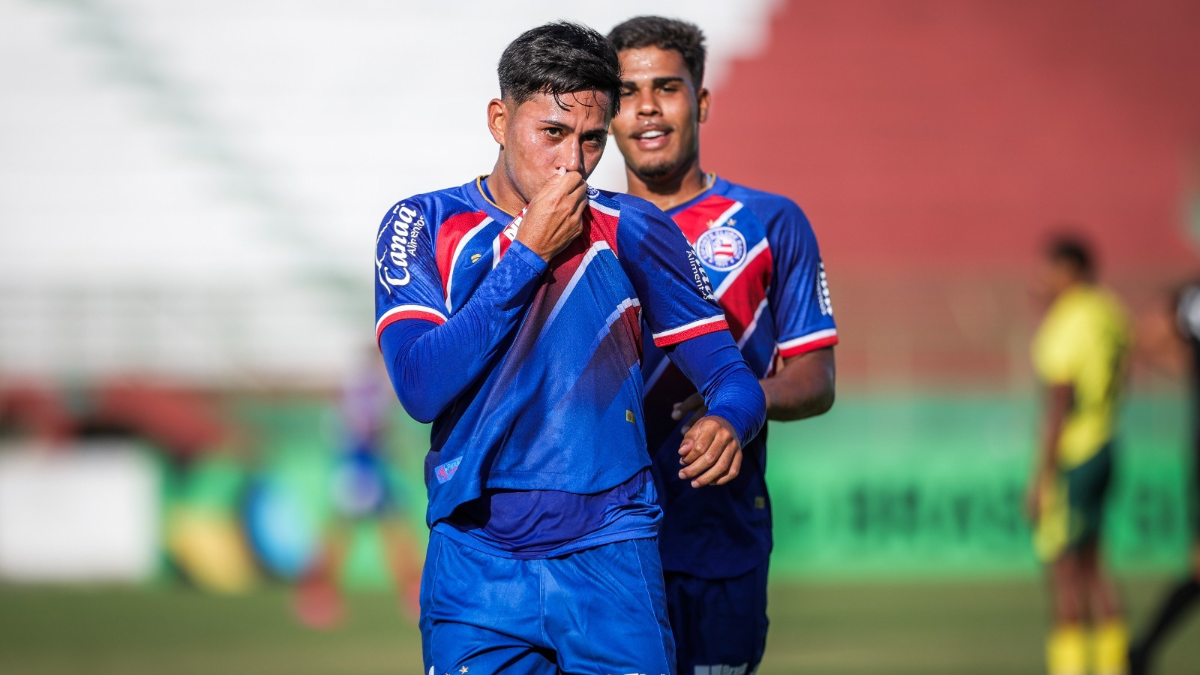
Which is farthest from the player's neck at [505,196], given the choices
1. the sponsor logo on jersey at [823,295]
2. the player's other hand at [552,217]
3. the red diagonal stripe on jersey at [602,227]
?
the sponsor logo on jersey at [823,295]

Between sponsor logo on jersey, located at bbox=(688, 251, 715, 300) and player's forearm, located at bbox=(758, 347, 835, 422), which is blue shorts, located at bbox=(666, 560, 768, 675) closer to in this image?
player's forearm, located at bbox=(758, 347, 835, 422)

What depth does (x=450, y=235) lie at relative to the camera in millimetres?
2764

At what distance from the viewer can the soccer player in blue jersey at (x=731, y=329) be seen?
358 centimetres

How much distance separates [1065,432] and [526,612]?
600cm

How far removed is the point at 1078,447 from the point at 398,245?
20.3 feet

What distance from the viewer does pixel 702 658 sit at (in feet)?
11.8

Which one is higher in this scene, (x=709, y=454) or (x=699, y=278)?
(x=699, y=278)

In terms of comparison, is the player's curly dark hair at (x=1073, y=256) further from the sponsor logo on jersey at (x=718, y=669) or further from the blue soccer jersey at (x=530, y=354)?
the blue soccer jersey at (x=530, y=354)

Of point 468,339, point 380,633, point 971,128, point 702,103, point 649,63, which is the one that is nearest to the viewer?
point 468,339

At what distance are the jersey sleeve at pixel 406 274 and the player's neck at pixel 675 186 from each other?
116 cm

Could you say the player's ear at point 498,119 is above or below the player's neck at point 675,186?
above

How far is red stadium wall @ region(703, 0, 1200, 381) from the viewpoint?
15859mm

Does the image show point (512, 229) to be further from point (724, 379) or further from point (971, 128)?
point (971, 128)

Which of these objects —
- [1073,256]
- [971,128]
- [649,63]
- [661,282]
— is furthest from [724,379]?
[971,128]
